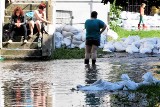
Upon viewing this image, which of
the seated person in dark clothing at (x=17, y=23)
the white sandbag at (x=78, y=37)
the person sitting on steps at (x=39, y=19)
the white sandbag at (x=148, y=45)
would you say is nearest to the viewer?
the person sitting on steps at (x=39, y=19)

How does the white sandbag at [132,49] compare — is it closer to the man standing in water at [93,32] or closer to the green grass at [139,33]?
the man standing in water at [93,32]

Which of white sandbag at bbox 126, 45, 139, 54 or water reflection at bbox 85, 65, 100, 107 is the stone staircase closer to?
water reflection at bbox 85, 65, 100, 107

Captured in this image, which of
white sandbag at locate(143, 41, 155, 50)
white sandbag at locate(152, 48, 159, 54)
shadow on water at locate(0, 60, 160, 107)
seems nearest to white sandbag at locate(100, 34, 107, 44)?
white sandbag at locate(143, 41, 155, 50)

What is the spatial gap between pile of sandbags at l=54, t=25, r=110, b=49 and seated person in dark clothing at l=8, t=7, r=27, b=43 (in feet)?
10.8

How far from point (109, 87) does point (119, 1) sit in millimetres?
1704

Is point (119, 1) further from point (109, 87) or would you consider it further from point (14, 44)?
point (14, 44)

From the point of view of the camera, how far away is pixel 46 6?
25922 millimetres

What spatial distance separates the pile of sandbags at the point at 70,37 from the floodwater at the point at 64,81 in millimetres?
5022

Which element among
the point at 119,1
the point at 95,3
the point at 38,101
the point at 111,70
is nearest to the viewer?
the point at 38,101

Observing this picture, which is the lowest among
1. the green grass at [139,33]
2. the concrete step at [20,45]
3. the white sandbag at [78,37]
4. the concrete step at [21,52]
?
the green grass at [139,33]

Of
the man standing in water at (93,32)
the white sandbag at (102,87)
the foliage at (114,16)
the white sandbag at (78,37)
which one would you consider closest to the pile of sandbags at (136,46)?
the white sandbag at (78,37)

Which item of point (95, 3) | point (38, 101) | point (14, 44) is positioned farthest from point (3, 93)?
point (95, 3)

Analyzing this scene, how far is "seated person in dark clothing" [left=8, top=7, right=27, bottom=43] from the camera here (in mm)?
24734

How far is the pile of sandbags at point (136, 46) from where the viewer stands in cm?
2655
